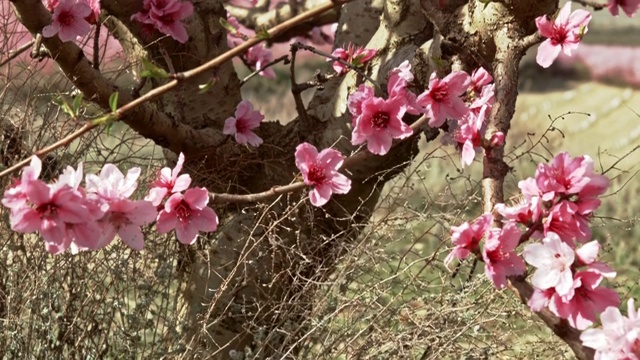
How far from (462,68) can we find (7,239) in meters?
1.09

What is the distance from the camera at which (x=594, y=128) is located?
7.86 metres

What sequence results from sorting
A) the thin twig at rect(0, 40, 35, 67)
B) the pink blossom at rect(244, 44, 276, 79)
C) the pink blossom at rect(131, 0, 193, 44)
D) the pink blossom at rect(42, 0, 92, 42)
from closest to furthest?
the pink blossom at rect(42, 0, 92, 42) < the thin twig at rect(0, 40, 35, 67) < the pink blossom at rect(131, 0, 193, 44) < the pink blossom at rect(244, 44, 276, 79)

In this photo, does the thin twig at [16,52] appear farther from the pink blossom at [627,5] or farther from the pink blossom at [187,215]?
the pink blossom at [627,5]

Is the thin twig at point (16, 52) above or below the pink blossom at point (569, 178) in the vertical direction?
above

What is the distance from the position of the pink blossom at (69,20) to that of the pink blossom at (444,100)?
69 centimetres

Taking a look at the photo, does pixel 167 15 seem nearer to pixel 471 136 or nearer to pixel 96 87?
pixel 96 87

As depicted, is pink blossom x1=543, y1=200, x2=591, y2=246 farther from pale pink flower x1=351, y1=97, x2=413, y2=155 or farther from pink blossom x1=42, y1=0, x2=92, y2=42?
pink blossom x1=42, y1=0, x2=92, y2=42

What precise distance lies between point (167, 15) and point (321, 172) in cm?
70

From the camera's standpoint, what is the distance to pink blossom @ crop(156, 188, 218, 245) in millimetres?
1712

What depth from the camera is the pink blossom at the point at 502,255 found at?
1.54 metres

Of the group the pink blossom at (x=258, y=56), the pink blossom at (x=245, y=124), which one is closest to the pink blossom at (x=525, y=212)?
the pink blossom at (x=245, y=124)

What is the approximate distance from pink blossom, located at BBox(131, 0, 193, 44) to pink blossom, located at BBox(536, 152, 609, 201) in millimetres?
1060

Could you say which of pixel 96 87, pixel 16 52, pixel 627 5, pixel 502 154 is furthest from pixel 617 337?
pixel 16 52

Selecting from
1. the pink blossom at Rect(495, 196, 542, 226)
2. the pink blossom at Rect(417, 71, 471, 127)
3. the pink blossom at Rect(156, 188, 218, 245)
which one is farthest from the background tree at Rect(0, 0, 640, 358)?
the pink blossom at Rect(495, 196, 542, 226)
